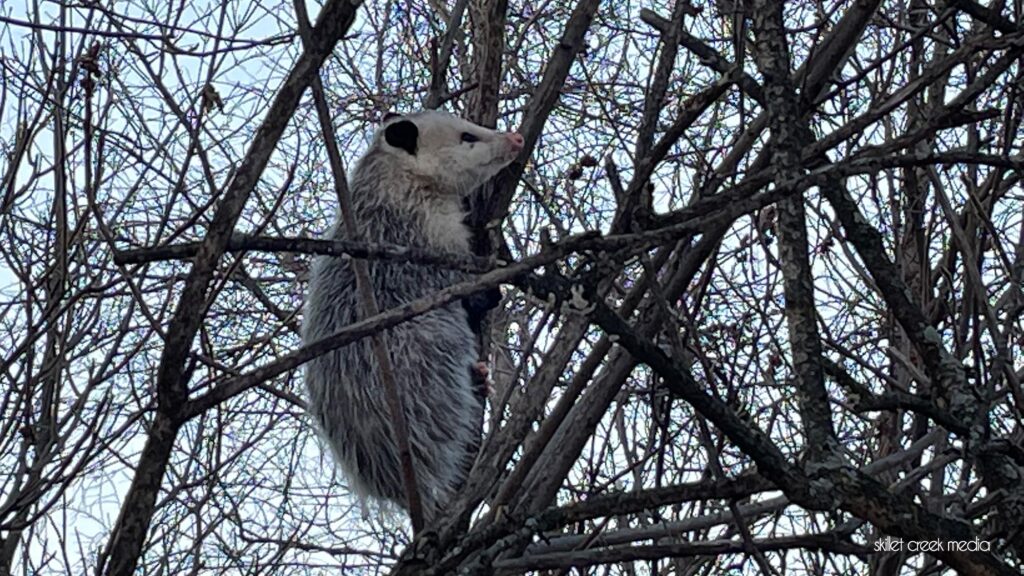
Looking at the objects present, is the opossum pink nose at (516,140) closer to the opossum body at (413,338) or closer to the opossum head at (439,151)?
the opossum body at (413,338)

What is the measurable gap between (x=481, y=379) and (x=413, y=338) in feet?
0.85

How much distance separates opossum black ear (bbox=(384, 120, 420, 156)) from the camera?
4.97 m

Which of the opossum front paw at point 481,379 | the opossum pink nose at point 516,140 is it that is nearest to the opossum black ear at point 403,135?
the opossum pink nose at point 516,140

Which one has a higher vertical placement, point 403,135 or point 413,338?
point 403,135

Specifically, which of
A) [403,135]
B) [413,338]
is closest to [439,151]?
[403,135]

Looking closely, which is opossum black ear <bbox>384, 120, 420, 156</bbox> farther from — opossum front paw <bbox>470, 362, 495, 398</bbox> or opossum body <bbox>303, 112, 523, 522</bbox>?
opossum front paw <bbox>470, 362, 495, 398</bbox>

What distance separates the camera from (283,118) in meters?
1.78

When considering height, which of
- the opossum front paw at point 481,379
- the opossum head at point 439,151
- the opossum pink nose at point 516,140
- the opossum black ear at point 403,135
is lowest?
the opossum front paw at point 481,379

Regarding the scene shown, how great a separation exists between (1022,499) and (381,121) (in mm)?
3450

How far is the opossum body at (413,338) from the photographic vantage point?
449cm

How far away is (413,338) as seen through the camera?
4.63 m

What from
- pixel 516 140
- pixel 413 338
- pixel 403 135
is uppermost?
pixel 403 135

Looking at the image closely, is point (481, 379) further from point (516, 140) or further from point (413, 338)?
point (516, 140)

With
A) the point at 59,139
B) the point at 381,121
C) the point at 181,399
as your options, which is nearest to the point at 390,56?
the point at 381,121
